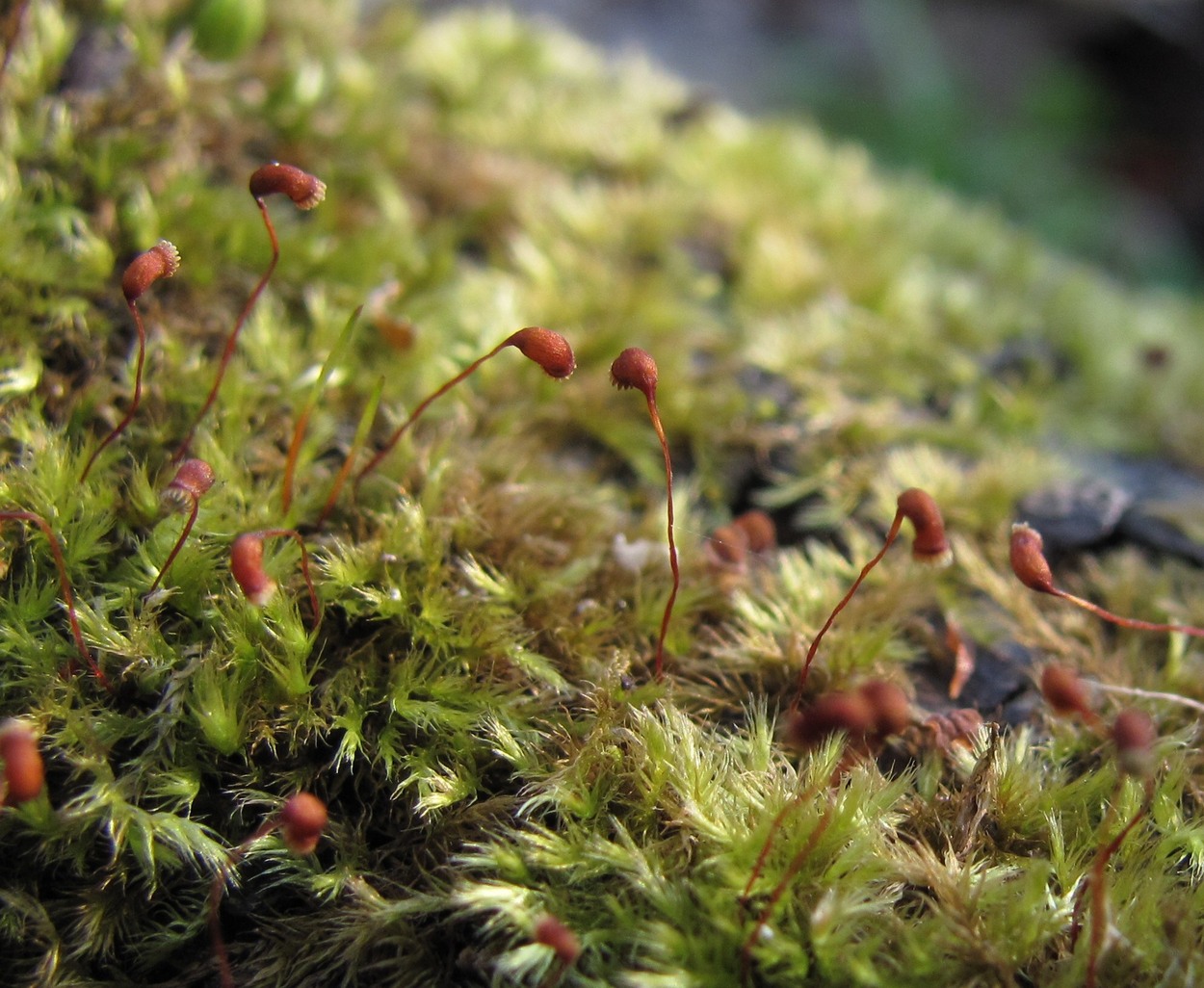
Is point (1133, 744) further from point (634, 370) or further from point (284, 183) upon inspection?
point (284, 183)

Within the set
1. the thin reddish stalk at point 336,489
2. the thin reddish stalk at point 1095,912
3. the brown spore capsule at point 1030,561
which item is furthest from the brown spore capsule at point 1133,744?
the thin reddish stalk at point 336,489

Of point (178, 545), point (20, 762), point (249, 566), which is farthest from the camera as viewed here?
point (178, 545)

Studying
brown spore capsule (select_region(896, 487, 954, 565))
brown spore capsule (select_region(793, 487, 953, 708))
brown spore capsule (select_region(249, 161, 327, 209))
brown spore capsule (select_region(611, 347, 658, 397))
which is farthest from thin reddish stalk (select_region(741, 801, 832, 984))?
brown spore capsule (select_region(249, 161, 327, 209))

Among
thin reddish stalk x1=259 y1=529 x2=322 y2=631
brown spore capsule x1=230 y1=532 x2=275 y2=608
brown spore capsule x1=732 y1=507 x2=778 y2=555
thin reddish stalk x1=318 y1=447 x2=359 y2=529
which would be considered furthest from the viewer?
brown spore capsule x1=732 y1=507 x2=778 y2=555

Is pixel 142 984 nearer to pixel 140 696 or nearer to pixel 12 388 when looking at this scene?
pixel 140 696

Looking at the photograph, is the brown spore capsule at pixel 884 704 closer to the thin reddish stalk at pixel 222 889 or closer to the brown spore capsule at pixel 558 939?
the brown spore capsule at pixel 558 939

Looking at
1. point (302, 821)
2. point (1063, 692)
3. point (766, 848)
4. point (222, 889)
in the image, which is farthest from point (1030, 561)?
point (222, 889)

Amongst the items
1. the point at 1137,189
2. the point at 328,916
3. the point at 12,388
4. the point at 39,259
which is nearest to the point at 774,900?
the point at 328,916

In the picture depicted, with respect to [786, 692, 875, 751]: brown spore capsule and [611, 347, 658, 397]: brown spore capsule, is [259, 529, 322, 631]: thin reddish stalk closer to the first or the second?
[611, 347, 658, 397]: brown spore capsule
